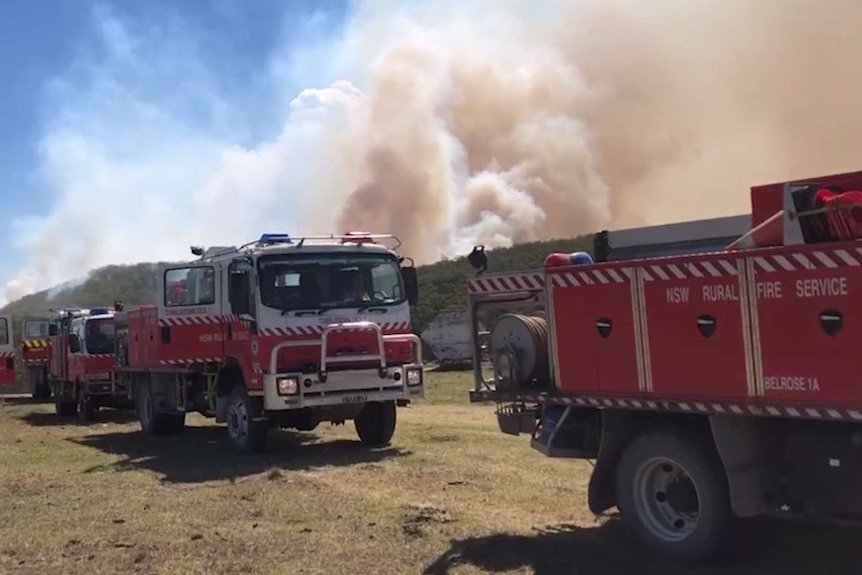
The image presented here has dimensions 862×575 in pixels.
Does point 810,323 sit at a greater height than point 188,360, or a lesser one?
lesser

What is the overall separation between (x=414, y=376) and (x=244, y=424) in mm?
2202

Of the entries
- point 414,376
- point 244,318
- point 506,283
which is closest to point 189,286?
point 244,318

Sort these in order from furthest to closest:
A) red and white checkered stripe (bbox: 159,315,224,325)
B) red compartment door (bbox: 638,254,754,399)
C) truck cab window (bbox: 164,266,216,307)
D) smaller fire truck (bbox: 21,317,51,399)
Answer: smaller fire truck (bbox: 21,317,51,399), truck cab window (bbox: 164,266,216,307), red and white checkered stripe (bbox: 159,315,224,325), red compartment door (bbox: 638,254,754,399)

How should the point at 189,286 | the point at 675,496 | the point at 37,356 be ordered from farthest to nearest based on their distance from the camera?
the point at 37,356
the point at 189,286
the point at 675,496

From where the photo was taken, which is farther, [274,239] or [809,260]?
[274,239]

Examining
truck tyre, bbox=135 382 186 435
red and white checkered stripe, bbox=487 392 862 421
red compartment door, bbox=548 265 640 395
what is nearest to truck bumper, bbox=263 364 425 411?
truck tyre, bbox=135 382 186 435

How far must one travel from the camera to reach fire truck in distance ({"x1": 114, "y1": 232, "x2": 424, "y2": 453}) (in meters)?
11.9

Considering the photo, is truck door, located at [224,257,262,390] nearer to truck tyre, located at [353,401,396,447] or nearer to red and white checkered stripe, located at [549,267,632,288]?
truck tyre, located at [353,401,396,447]

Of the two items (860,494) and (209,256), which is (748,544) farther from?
(209,256)

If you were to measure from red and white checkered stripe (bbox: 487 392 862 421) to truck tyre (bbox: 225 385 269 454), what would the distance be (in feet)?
18.5

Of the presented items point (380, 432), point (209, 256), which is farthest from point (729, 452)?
point (209, 256)

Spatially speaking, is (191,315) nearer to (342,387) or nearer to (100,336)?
(342,387)

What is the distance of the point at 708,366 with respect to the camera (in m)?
6.02

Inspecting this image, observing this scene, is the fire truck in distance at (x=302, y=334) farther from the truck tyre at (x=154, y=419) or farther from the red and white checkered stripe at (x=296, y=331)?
the truck tyre at (x=154, y=419)
